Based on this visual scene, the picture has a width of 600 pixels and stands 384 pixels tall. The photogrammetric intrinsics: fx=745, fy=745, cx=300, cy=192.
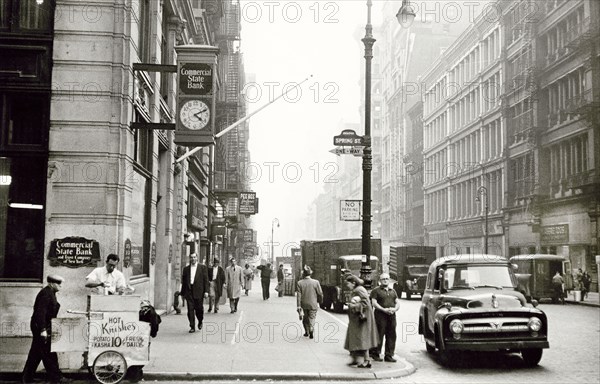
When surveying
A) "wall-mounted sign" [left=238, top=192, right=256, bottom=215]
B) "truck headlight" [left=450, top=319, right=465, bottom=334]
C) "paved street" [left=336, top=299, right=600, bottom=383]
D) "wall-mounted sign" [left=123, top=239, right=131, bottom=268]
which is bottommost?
"paved street" [left=336, top=299, right=600, bottom=383]

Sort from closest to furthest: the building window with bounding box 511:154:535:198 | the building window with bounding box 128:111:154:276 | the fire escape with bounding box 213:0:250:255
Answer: the building window with bounding box 128:111:154:276, the fire escape with bounding box 213:0:250:255, the building window with bounding box 511:154:535:198

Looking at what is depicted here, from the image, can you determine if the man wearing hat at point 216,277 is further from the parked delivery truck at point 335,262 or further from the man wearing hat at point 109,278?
the man wearing hat at point 109,278

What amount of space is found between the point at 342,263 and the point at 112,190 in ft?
54.0

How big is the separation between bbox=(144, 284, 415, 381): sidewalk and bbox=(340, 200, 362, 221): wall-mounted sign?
310cm

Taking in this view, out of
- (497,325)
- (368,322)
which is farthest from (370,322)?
(497,325)

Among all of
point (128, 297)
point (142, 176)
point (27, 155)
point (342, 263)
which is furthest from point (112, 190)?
point (342, 263)

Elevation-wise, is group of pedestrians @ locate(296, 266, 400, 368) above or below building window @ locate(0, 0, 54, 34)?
below

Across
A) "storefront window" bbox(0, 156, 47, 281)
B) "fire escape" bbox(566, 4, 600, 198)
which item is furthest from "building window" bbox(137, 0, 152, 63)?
"fire escape" bbox(566, 4, 600, 198)

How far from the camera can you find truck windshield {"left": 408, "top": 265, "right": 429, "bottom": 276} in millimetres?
42188

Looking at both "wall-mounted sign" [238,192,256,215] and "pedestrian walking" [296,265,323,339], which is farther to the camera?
"wall-mounted sign" [238,192,256,215]

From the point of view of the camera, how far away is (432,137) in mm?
88938

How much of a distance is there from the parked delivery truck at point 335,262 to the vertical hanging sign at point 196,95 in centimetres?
1294

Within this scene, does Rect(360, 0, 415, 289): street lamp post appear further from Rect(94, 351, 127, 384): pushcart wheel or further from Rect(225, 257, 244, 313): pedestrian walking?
Rect(225, 257, 244, 313): pedestrian walking

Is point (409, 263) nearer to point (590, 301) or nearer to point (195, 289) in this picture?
point (590, 301)
